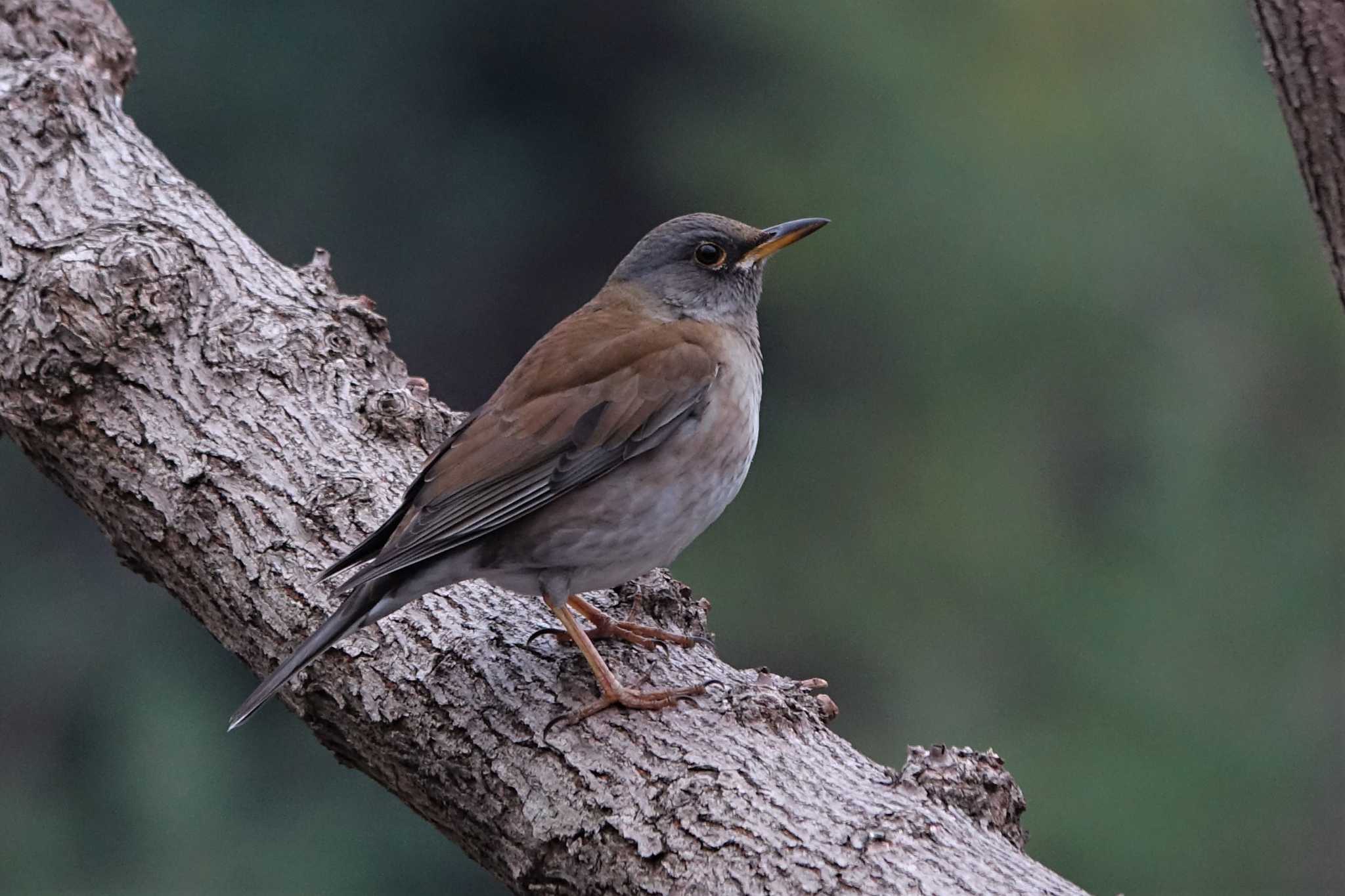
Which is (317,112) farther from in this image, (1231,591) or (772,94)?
(1231,591)

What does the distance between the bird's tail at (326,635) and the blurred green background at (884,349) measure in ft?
21.0

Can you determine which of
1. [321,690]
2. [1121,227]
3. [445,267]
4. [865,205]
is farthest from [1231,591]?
[321,690]

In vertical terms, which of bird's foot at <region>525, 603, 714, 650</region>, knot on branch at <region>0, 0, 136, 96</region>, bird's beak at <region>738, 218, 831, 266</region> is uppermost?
bird's beak at <region>738, 218, 831, 266</region>

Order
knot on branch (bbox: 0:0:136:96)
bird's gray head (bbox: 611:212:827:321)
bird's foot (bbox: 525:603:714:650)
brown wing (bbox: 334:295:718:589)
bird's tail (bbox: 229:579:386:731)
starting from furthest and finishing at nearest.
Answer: knot on branch (bbox: 0:0:136:96), bird's gray head (bbox: 611:212:827:321), bird's foot (bbox: 525:603:714:650), brown wing (bbox: 334:295:718:589), bird's tail (bbox: 229:579:386:731)

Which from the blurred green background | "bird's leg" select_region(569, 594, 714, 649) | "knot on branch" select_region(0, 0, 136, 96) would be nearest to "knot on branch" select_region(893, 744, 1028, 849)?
"bird's leg" select_region(569, 594, 714, 649)

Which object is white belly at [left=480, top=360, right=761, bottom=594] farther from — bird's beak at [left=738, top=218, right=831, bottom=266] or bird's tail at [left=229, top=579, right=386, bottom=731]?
bird's beak at [left=738, top=218, right=831, bottom=266]

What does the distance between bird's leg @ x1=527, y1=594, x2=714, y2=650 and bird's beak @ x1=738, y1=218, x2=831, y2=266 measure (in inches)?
48.3

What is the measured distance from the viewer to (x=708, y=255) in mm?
4668

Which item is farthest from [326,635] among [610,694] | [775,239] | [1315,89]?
[1315,89]

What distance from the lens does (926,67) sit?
10602 mm

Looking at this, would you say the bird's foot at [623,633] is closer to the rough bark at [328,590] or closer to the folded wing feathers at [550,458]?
the rough bark at [328,590]

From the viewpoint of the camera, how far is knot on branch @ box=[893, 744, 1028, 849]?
3.50 metres

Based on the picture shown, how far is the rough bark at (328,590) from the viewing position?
341cm

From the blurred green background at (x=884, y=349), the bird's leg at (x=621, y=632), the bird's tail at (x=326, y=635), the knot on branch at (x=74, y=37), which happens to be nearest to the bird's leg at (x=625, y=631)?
the bird's leg at (x=621, y=632)
